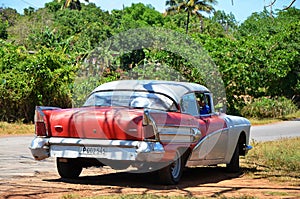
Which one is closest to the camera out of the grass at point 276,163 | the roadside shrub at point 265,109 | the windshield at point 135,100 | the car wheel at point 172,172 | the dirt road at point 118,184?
the dirt road at point 118,184

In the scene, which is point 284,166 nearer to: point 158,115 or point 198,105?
point 198,105

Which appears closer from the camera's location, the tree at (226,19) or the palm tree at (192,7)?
the palm tree at (192,7)

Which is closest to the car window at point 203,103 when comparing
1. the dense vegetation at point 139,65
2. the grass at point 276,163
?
the grass at point 276,163

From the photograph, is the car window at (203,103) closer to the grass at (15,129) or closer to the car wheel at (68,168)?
the car wheel at (68,168)

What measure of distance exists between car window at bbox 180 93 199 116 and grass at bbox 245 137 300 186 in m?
1.87

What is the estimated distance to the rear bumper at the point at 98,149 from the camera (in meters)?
8.47

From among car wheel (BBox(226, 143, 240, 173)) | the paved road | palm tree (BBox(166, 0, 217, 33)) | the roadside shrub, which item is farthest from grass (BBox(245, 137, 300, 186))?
palm tree (BBox(166, 0, 217, 33))

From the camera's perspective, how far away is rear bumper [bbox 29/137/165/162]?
8469 mm

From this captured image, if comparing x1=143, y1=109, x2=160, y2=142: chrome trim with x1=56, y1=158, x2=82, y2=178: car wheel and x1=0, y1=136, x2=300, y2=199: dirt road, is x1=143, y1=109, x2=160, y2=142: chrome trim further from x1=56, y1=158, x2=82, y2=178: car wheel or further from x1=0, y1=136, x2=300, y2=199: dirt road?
x1=56, y1=158, x2=82, y2=178: car wheel

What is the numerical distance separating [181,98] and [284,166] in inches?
151

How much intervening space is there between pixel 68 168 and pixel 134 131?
1740mm

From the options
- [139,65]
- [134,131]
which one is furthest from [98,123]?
[139,65]

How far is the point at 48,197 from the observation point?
7.67m

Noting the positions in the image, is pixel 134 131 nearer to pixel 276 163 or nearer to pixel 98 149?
pixel 98 149
